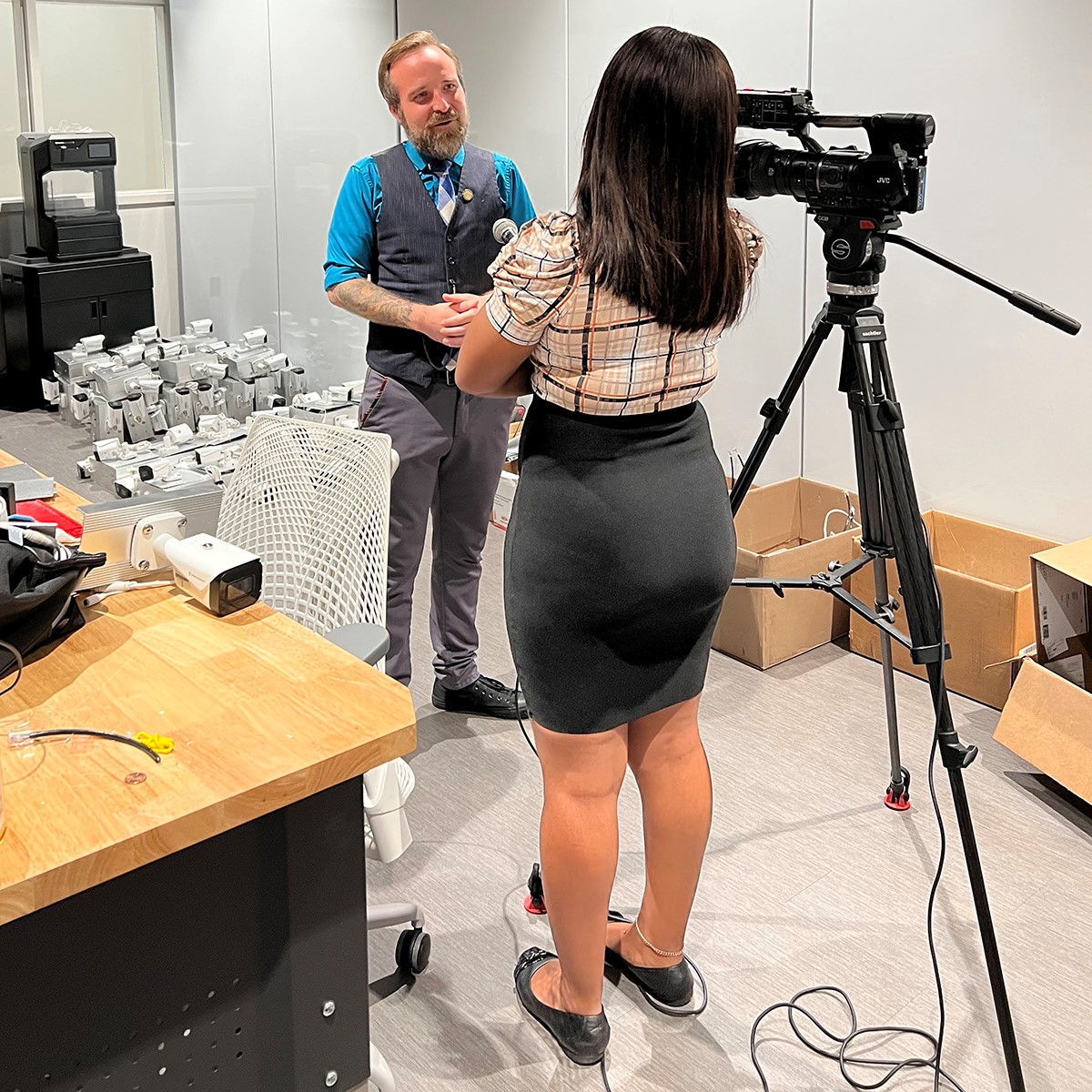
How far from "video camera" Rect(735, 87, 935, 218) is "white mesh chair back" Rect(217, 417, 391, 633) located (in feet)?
2.38

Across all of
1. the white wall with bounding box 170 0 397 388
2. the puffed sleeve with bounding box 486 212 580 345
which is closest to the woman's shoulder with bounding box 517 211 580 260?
the puffed sleeve with bounding box 486 212 580 345

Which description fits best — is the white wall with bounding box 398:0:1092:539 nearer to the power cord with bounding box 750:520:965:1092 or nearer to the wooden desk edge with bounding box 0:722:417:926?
the power cord with bounding box 750:520:965:1092

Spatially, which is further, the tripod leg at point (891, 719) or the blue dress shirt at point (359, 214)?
the blue dress shirt at point (359, 214)

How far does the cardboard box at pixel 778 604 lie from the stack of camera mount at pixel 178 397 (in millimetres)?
1819

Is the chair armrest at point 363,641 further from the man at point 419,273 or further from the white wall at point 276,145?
the white wall at point 276,145

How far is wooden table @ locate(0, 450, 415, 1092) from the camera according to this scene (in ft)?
4.01

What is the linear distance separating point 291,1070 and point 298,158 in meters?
4.33

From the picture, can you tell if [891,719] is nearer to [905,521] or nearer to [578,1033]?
[905,521]

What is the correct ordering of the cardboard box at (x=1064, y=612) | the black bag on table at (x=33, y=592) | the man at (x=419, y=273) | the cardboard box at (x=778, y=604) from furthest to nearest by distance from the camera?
the cardboard box at (x=778, y=604) < the cardboard box at (x=1064, y=612) < the man at (x=419, y=273) < the black bag on table at (x=33, y=592)

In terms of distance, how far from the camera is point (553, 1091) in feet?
6.13

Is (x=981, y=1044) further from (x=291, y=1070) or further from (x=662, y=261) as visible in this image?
(x=662, y=261)

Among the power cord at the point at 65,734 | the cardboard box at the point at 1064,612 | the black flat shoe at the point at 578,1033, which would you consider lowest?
the black flat shoe at the point at 578,1033

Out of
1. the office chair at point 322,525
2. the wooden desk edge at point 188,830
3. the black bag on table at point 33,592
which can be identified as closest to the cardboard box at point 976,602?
the office chair at point 322,525

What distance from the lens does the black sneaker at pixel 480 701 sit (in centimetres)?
297
